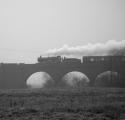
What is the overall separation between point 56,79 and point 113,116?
88.9 ft

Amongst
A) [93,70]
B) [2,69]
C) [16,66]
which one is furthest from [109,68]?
[2,69]

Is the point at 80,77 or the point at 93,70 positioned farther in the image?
the point at 80,77

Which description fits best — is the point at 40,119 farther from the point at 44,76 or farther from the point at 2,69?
the point at 44,76

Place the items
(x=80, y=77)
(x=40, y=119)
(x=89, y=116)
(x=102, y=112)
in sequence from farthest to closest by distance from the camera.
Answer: (x=80, y=77), (x=102, y=112), (x=89, y=116), (x=40, y=119)

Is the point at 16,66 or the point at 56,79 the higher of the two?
the point at 16,66

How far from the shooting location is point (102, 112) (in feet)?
28.4

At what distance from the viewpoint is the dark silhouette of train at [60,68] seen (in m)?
32.7

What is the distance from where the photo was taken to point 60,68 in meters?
34.2

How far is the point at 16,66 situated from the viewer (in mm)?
35219

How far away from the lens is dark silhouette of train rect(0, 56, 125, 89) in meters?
32.7

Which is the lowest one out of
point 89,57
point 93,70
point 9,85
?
point 9,85

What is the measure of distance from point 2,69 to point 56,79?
9.98 metres

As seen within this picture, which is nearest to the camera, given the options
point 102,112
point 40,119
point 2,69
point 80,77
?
point 40,119

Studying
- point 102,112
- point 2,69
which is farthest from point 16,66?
point 102,112
